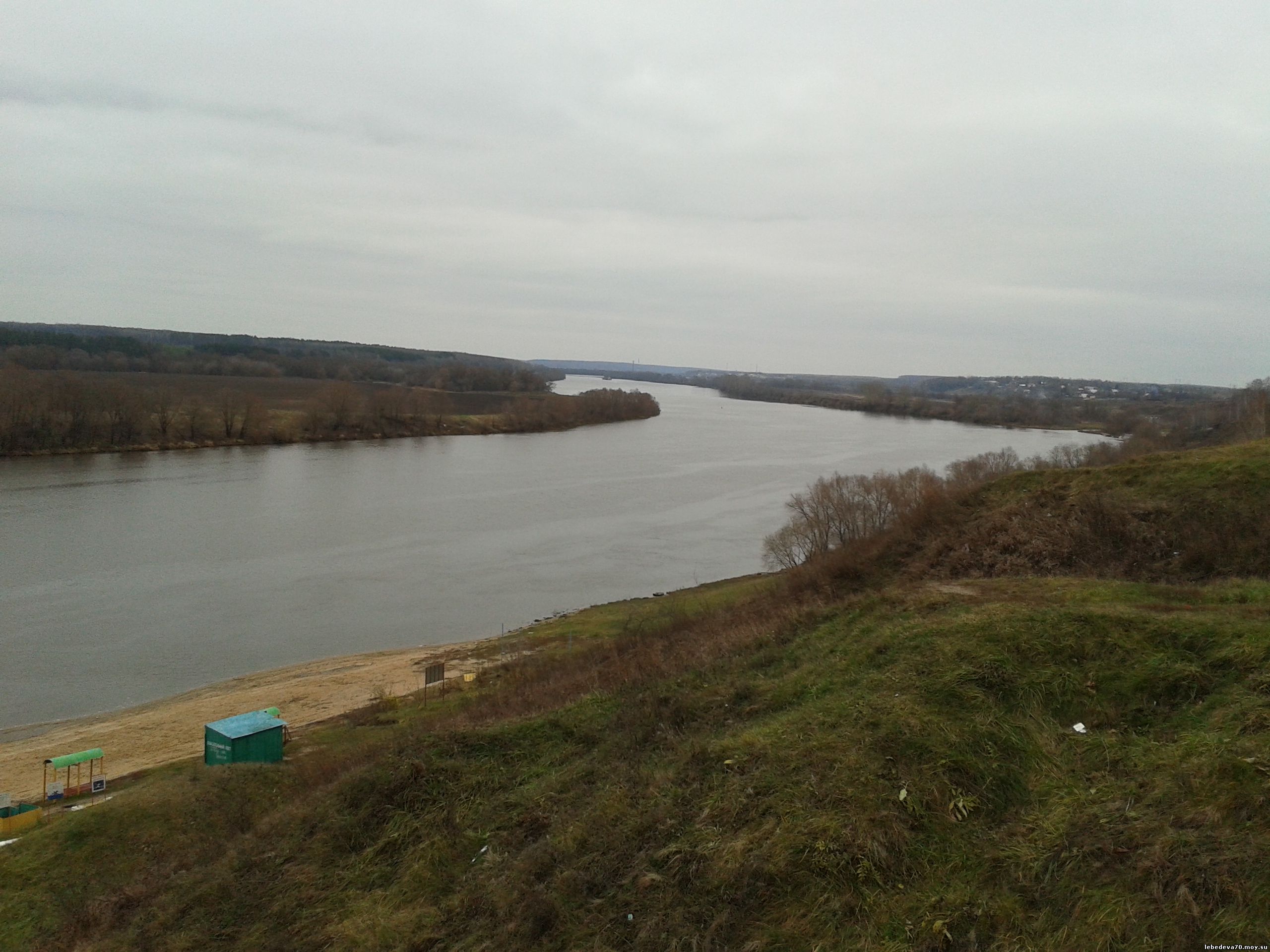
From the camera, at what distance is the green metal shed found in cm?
1144

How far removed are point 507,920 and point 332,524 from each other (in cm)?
2944

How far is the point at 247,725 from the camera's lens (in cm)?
1186

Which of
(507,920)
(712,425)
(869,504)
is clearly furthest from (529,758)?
(712,425)

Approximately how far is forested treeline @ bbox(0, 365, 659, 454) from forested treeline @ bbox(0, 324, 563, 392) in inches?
472

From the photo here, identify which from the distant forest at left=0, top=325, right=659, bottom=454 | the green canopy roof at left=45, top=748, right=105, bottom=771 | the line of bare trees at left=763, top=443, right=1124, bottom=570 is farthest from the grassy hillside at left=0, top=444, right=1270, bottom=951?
the distant forest at left=0, top=325, right=659, bottom=454

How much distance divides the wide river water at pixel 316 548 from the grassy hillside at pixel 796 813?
11.3 m

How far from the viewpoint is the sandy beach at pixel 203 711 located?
13227 millimetres

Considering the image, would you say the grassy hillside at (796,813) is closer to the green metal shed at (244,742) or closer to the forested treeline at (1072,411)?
the green metal shed at (244,742)

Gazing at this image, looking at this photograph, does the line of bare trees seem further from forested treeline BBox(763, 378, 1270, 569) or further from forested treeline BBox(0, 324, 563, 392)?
forested treeline BBox(0, 324, 563, 392)

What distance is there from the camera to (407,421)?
6575 cm

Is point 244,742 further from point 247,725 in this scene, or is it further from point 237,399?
point 237,399

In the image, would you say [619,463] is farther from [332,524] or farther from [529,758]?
[529,758]

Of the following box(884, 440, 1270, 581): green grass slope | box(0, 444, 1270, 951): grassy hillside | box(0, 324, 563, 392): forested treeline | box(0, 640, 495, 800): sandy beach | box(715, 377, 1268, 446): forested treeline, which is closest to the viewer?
box(0, 444, 1270, 951): grassy hillside

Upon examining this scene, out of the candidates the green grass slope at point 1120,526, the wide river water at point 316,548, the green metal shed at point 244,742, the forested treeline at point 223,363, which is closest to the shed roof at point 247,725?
the green metal shed at point 244,742
